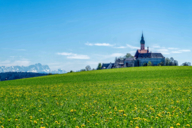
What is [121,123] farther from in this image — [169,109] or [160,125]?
[169,109]

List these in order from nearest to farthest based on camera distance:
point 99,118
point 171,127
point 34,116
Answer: point 171,127, point 99,118, point 34,116

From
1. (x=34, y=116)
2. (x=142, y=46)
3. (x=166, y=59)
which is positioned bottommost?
(x=34, y=116)

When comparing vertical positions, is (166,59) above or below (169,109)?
above

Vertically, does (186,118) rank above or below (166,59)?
below

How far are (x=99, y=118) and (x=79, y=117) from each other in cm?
132

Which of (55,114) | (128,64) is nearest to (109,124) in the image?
(55,114)

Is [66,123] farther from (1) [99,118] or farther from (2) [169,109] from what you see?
(2) [169,109]

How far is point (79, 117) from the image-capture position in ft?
31.3

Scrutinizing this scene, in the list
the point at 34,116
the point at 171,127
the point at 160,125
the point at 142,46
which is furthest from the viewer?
the point at 142,46

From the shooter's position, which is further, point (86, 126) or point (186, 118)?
point (186, 118)

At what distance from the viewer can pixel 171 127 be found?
7141mm

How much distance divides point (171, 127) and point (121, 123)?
234cm

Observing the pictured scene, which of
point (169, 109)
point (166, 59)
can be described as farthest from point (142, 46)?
point (169, 109)

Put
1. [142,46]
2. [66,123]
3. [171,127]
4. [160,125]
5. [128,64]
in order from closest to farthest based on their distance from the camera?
[171,127] → [160,125] → [66,123] → [128,64] → [142,46]
